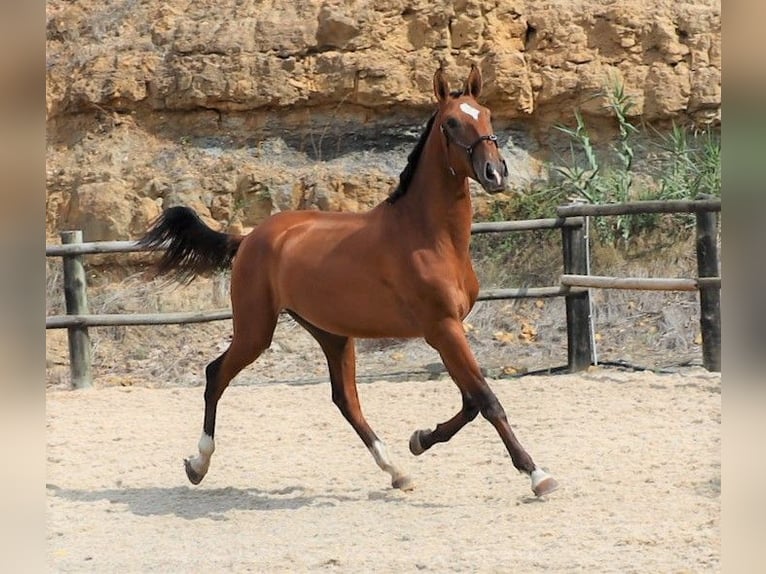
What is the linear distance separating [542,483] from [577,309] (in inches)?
145

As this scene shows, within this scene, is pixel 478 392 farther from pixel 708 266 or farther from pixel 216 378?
pixel 708 266

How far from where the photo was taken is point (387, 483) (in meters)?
5.70

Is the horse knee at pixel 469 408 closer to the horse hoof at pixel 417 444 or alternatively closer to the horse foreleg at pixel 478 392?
the horse foreleg at pixel 478 392

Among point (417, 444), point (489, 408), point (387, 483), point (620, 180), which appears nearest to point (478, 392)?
point (489, 408)

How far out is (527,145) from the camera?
1131 centimetres

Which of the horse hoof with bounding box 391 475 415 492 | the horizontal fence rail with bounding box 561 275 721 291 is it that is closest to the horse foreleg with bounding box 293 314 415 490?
the horse hoof with bounding box 391 475 415 492

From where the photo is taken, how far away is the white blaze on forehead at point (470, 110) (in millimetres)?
4930

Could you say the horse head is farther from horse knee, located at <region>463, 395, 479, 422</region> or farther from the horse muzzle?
horse knee, located at <region>463, 395, 479, 422</region>

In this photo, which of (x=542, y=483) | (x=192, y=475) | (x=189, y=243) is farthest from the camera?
(x=189, y=243)

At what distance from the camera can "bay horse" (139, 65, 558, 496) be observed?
195 inches
